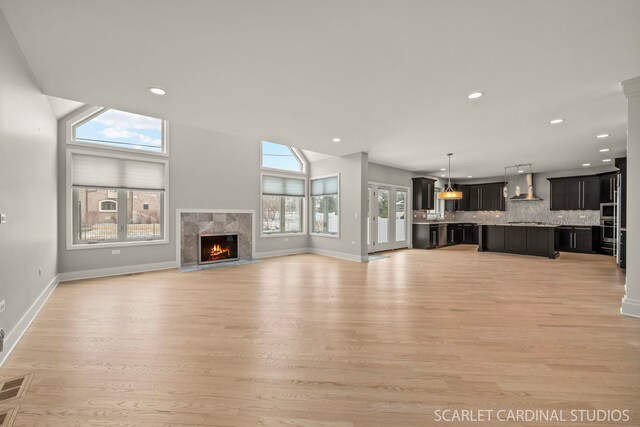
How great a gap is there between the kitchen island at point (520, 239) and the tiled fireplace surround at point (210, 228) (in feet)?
23.7

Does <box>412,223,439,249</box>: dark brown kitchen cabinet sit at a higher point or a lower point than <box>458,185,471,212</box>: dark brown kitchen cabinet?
lower

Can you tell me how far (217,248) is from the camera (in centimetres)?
690

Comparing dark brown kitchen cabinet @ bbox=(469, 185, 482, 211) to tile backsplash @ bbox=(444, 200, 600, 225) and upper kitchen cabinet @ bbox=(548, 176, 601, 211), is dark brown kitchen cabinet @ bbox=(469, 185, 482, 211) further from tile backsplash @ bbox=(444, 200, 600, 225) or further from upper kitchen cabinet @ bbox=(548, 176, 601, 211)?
upper kitchen cabinet @ bbox=(548, 176, 601, 211)

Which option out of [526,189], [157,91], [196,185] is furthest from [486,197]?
[157,91]

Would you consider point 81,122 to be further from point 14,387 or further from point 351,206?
point 351,206

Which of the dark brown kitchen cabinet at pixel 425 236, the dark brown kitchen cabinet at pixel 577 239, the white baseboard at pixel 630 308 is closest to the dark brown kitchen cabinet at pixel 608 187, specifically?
the dark brown kitchen cabinet at pixel 577 239

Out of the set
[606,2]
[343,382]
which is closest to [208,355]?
[343,382]

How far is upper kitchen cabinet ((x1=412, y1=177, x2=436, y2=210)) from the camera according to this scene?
984 cm

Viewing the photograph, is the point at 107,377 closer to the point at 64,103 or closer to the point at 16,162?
the point at 16,162

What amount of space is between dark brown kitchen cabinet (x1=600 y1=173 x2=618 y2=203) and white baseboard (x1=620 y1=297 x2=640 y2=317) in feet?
24.0

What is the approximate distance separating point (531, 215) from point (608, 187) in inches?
86.4

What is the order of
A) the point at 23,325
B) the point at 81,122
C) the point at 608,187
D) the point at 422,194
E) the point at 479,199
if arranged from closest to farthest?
the point at 23,325 < the point at 81,122 < the point at 608,187 < the point at 422,194 < the point at 479,199

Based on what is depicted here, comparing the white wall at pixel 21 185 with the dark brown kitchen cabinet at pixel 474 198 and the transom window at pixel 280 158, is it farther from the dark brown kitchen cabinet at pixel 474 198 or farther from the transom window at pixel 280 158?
the dark brown kitchen cabinet at pixel 474 198

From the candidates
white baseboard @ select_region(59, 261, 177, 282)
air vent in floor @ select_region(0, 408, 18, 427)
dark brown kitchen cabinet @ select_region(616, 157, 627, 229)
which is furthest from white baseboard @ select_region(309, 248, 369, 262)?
air vent in floor @ select_region(0, 408, 18, 427)
